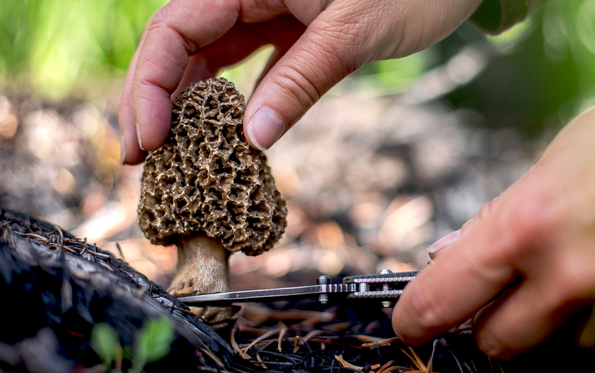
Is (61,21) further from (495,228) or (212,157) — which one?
(495,228)

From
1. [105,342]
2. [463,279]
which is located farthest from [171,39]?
[463,279]

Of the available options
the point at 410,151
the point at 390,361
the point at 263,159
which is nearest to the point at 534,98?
the point at 410,151

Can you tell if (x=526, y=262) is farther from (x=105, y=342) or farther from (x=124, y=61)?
(x=124, y=61)

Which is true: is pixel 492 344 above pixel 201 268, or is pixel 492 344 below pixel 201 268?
below

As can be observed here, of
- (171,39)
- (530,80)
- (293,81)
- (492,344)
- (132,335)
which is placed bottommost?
(492,344)

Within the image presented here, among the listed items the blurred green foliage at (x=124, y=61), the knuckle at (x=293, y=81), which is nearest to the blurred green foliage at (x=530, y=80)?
the blurred green foliage at (x=124, y=61)

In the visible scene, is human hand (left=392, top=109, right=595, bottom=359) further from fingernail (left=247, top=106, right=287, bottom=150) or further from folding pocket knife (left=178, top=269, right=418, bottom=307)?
fingernail (left=247, top=106, right=287, bottom=150)

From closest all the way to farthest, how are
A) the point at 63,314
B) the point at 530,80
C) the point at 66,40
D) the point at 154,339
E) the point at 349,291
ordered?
1. the point at 154,339
2. the point at 63,314
3. the point at 349,291
4. the point at 530,80
5. the point at 66,40

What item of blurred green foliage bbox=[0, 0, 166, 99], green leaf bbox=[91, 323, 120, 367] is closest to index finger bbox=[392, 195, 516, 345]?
green leaf bbox=[91, 323, 120, 367]
